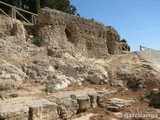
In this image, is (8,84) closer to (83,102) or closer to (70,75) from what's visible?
(83,102)

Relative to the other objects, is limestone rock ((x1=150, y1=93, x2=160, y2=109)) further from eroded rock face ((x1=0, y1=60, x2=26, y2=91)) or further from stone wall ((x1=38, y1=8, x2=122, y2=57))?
eroded rock face ((x1=0, y1=60, x2=26, y2=91))

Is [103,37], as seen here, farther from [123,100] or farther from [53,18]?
[123,100]

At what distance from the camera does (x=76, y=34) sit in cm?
1491

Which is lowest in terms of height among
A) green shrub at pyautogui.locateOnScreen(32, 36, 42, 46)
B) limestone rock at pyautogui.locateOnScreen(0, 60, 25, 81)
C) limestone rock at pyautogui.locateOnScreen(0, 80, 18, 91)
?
limestone rock at pyautogui.locateOnScreen(0, 80, 18, 91)

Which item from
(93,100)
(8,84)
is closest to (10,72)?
(8,84)

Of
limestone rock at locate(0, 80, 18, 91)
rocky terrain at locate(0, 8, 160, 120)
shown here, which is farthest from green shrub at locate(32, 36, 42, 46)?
limestone rock at locate(0, 80, 18, 91)

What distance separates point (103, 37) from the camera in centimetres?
1669

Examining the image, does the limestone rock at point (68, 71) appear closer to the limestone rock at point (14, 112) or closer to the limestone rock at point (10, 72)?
the limestone rock at point (10, 72)

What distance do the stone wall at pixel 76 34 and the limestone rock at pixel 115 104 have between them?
424 centimetres

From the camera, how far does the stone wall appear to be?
13445 mm

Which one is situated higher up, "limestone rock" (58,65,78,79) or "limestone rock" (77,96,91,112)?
"limestone rock" (58,65,78,79)

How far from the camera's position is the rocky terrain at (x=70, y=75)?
8867mm

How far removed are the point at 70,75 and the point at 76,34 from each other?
11.2 ft

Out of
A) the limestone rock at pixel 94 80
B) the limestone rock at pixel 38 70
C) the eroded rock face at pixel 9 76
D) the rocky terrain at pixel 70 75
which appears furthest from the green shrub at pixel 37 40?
the limestone rock at pixel 94 80
